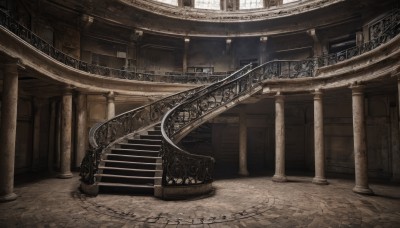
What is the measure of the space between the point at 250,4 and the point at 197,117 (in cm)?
1018

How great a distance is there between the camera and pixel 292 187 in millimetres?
8977

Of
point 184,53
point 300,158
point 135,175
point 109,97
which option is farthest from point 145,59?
point 300,158

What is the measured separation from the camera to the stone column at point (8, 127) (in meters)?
6.65

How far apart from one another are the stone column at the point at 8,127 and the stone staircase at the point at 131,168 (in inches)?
88.2

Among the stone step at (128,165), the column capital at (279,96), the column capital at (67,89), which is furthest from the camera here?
the column capital at (279,96)

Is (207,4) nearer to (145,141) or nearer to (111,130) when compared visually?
(111,130)

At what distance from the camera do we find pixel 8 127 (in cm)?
680

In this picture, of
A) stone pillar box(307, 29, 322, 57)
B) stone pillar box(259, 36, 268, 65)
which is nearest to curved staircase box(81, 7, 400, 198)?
stone pillar box(307, 29, 322, 57)

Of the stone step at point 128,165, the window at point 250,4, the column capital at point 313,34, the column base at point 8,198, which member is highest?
the window at point 250,4

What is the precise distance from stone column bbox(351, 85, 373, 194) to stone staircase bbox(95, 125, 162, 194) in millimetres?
6593

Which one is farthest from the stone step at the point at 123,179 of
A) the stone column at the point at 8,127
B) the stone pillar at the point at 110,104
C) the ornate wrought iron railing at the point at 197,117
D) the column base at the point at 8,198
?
the stone pillar at the point at 110,104

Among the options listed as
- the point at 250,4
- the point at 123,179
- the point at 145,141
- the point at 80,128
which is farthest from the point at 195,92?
the point at 250,4

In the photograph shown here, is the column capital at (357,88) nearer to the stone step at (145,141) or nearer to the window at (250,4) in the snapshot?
the stone step at (145,141)

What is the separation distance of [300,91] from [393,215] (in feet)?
17.3
